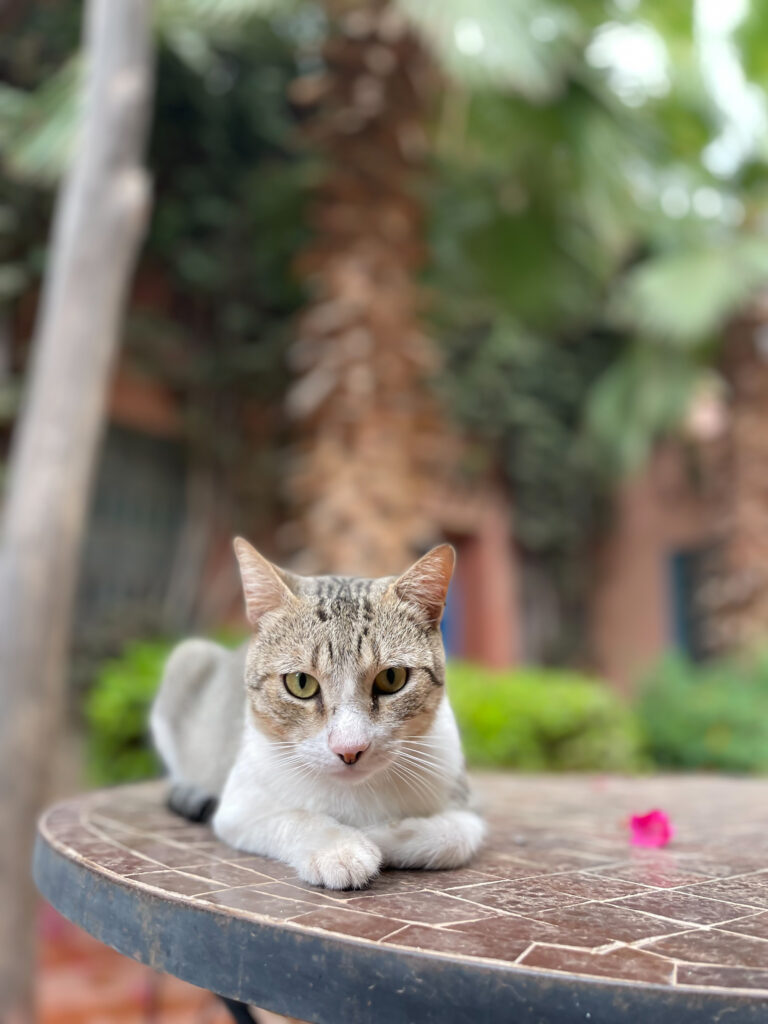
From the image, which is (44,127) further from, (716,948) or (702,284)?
(716,948)

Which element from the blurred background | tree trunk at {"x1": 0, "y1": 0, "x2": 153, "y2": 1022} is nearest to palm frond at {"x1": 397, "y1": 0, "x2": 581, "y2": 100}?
the blurred background

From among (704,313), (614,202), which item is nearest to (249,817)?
(614,202)

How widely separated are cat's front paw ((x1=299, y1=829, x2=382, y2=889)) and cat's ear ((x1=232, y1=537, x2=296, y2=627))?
0.36 metres

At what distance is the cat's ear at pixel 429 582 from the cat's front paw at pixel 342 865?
0.34m

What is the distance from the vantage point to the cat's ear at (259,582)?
126cm

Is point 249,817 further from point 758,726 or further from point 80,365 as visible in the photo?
point 758,726

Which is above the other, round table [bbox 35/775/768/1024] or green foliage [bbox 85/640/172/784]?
round table [bbox 35/775/768/1024]

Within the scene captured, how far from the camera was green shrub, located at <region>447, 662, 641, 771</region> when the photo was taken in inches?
178

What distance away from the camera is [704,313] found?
6777mm

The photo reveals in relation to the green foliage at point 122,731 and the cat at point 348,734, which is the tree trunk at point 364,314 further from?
the cat at point 348,734

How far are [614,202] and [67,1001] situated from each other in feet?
18.9

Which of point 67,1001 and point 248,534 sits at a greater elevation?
point 248,534

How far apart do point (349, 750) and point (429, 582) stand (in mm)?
275

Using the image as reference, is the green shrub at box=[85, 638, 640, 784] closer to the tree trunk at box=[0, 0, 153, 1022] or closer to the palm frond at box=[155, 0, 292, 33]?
the tree trunk at box=[0, 0, 153, 1022]
